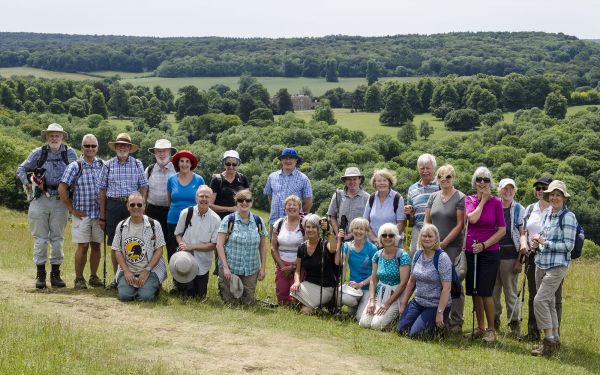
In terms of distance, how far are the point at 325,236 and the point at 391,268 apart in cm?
137

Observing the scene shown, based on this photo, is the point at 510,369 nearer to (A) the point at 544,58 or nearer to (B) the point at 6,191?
(B) the point at 6,191

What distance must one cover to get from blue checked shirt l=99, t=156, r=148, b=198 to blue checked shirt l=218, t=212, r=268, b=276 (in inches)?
61.2

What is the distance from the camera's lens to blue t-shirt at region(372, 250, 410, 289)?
32.6ft

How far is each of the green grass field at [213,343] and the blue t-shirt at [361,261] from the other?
0.68 metres

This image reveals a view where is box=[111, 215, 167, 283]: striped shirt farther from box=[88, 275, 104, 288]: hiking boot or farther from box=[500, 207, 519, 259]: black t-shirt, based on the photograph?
box=[500, 207, 519, 259]: black t-shirt

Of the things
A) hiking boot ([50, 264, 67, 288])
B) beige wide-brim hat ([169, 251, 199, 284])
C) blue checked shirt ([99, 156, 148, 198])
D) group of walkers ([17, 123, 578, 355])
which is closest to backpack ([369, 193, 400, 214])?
group of walkers ([17, 123, 578, 355])

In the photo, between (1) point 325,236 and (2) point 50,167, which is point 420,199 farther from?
(2) point 50,167

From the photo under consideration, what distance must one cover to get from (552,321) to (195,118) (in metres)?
100

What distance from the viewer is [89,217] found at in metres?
11.0

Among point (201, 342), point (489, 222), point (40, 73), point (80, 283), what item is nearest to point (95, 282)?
point (80, 283)

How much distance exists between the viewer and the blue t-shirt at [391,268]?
9922 mm

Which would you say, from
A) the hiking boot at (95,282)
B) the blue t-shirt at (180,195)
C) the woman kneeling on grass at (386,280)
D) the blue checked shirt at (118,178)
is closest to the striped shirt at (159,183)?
the blue t-shirt at (180,195)

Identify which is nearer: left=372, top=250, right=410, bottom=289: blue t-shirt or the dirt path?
the dirt path

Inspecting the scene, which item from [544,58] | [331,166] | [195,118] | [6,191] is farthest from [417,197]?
[544,58]
